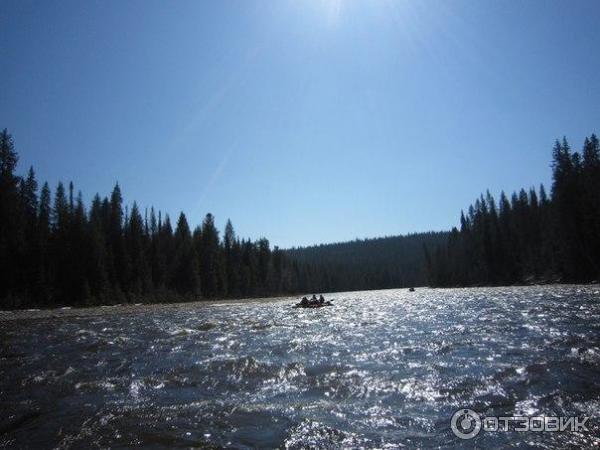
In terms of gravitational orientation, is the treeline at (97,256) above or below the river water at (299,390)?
above

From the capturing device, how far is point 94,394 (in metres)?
10.7

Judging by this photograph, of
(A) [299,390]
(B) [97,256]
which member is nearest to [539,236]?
(B) [97,256]

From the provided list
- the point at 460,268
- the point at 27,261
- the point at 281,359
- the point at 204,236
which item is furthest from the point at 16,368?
the point at 460,268

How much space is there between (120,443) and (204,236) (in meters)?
110

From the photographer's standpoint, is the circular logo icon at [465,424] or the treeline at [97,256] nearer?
the circular logo icon at [465,424]

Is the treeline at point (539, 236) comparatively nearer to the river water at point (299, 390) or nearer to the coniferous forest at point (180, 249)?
the coniferous forest at point (180, 249)

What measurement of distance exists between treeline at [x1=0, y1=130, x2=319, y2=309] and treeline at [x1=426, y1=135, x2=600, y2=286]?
65.7 m

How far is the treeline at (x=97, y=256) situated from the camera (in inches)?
2440

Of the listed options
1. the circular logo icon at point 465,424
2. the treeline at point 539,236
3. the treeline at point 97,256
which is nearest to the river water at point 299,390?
the circular logo icon at point 465,424

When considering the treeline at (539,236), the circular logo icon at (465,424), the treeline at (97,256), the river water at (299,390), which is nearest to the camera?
the circular logo icon at (465,424)

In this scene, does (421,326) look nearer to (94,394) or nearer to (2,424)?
(94,394)

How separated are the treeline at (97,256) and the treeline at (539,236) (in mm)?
65712

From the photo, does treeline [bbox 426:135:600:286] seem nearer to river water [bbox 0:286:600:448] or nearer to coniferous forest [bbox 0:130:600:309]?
coniferous forest [bbox 0:130:600:309]

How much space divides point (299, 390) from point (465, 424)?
4.31 m
